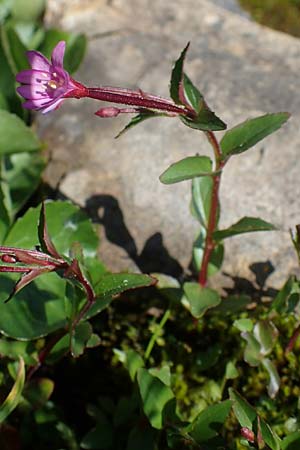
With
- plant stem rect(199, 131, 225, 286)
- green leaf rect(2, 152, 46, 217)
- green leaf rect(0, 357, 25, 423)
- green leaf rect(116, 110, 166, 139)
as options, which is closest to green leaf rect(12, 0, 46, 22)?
green leaf rect(2, 152, 46, 217)

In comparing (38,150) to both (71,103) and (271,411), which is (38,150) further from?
(271,411)

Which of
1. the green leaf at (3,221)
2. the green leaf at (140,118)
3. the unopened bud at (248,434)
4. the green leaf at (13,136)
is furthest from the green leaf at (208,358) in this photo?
the green leaf at (13,136)

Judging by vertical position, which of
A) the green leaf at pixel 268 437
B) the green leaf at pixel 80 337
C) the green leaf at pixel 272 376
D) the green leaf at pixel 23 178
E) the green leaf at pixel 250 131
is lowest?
the green leaf at pixel 272 376

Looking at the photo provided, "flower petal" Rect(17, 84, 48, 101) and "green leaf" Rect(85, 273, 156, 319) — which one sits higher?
"flower petal" Rect(17, 84, 48, 101)

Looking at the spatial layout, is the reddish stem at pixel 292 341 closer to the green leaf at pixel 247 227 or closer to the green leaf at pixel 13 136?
the green leaf at pixel 247 227

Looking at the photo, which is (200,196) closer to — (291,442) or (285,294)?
(285,294)

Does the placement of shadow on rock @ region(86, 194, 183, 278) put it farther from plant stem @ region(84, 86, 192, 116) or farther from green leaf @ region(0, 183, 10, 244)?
plant stem @ region(84, 86, 192, 116)

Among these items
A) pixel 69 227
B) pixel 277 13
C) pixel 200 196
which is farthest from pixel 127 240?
pixel 277 13

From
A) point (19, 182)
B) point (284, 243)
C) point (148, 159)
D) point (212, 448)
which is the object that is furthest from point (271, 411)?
point (19, 182)
